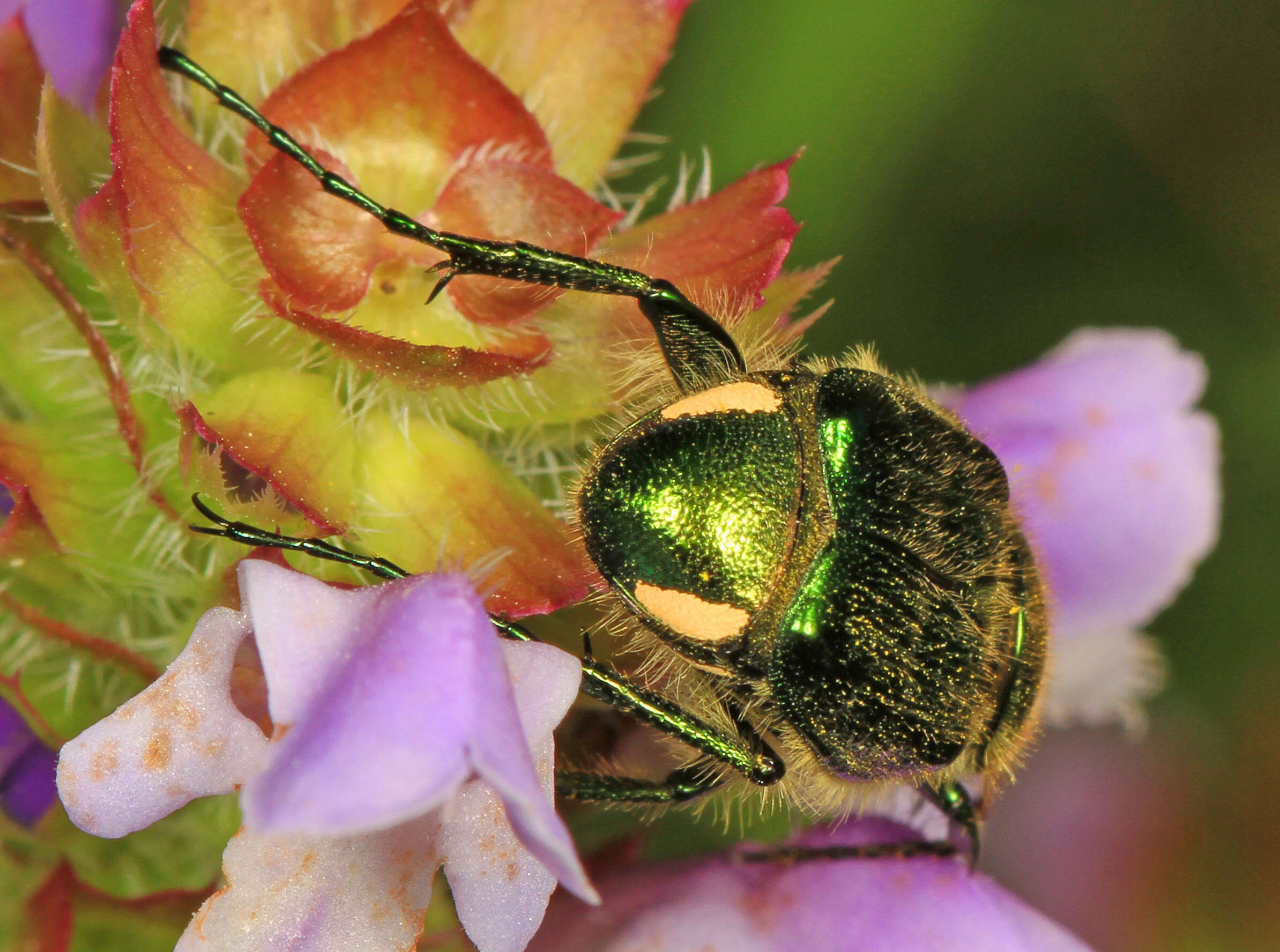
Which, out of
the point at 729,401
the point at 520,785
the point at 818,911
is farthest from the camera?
the point at 818,911

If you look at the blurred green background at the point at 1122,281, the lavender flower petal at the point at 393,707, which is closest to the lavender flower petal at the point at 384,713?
the lavender flower petal at the point at 393,707

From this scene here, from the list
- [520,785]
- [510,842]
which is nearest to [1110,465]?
[510,842]

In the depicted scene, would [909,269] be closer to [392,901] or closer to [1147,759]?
[1147,759]

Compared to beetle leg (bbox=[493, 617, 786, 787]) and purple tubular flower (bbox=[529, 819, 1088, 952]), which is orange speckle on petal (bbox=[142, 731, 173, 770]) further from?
purple tubular flower (bbox=[529, 819, 1088, 952])

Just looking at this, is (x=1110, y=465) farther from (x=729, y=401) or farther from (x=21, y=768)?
(x=21, y=768)

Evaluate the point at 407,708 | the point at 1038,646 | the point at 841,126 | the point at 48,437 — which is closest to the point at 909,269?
the point at 841,126
